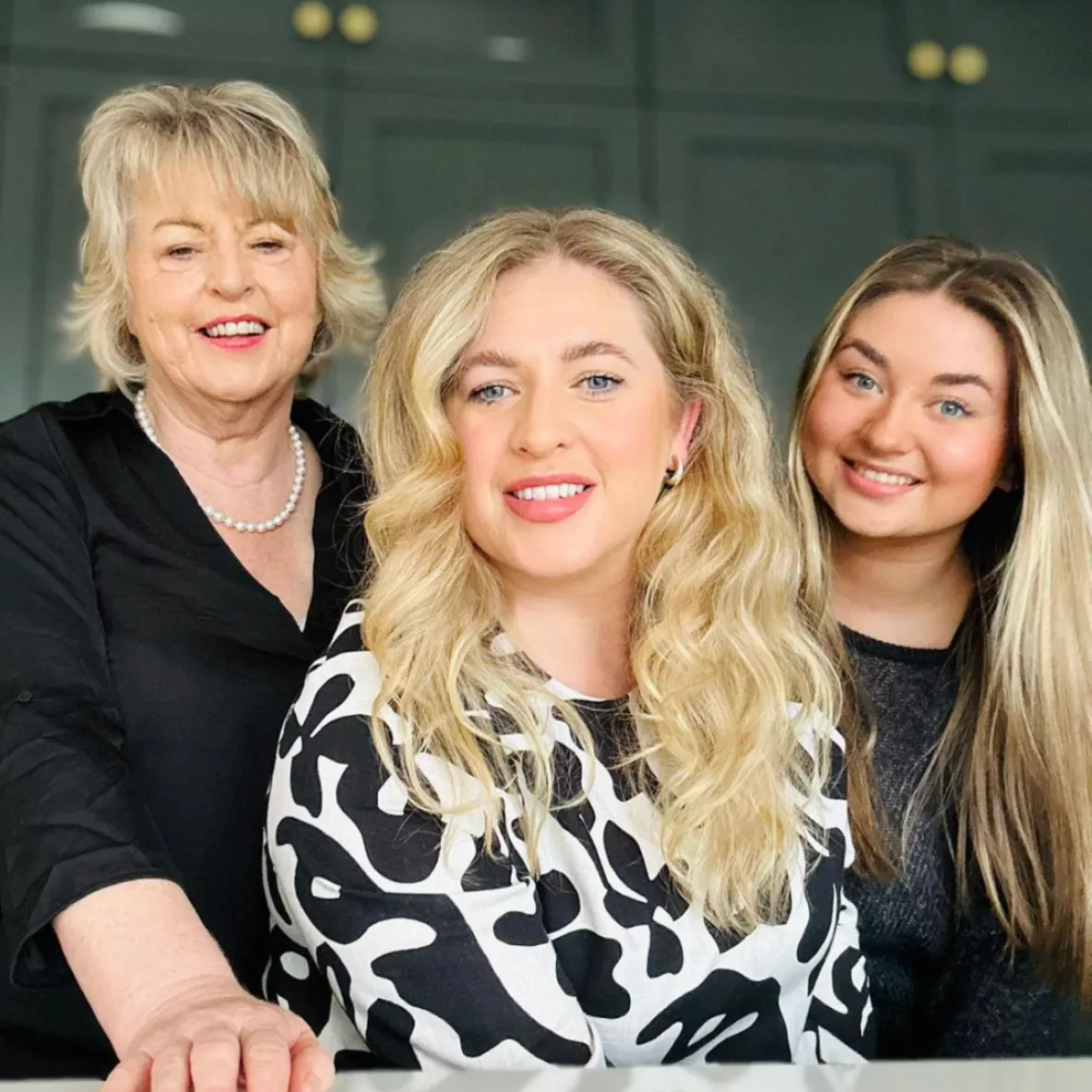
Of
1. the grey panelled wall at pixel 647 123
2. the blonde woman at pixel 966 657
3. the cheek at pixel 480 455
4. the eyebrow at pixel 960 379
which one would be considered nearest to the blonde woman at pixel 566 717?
the cheek at pixel 480 455

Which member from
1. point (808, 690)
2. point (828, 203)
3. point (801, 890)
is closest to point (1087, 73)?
point (828, 203)

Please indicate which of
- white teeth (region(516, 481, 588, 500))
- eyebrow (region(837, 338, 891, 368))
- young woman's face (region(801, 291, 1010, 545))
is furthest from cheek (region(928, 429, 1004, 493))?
white teeth (region(516, 481, 588, 500))

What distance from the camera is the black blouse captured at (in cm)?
114

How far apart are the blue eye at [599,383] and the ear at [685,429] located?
3.8 inches

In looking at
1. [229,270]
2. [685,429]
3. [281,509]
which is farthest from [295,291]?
[685,429]

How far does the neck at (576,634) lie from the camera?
1164 millimetres

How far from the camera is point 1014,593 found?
1358mm

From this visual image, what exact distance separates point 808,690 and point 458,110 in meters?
1.60

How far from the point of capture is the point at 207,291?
134 centimetres

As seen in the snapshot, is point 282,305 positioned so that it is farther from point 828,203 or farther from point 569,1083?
point 828,203

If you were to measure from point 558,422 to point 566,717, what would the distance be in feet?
0.81

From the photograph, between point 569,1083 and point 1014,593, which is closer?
point 569,1083

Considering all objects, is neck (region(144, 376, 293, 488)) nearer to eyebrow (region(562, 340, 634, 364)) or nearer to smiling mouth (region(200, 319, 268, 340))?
smiling mouth (region(200, 319, 268, 340))

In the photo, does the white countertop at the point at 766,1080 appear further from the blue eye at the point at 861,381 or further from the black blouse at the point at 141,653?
the blue eye at the point at 861,381
